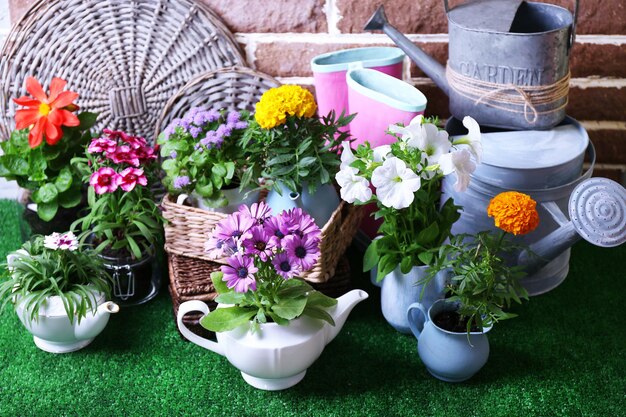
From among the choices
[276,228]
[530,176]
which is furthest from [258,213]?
[530,176]

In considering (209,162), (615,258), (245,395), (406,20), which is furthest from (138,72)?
(615,258)

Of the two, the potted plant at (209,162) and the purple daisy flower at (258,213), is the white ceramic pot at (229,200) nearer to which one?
the potted plant at (209,162)

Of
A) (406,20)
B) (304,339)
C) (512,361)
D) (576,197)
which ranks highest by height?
(406,20)

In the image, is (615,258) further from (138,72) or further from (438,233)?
(138,72)

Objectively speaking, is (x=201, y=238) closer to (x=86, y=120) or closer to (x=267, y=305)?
(x=267, y=305)

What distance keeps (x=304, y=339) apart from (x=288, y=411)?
0.15 m

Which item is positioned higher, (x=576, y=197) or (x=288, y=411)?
(x=576, y=197)

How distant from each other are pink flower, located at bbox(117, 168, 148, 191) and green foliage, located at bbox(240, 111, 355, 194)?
0.76 ft

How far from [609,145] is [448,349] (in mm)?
870

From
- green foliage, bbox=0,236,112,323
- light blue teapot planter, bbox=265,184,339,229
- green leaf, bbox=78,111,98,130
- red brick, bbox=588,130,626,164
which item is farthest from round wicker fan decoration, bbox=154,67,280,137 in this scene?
red brick, bbox=588,130,626,164

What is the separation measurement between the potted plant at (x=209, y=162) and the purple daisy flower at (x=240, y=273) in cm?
27

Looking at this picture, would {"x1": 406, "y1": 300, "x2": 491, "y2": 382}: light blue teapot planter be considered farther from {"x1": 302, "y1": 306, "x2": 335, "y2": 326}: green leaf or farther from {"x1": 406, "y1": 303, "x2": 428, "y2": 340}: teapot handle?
{"x1": 302, "y1": 306, "x2": 335, "y2": 326}: green leaf

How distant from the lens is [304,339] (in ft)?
4.13

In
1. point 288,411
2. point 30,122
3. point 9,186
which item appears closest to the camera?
point 288,411
